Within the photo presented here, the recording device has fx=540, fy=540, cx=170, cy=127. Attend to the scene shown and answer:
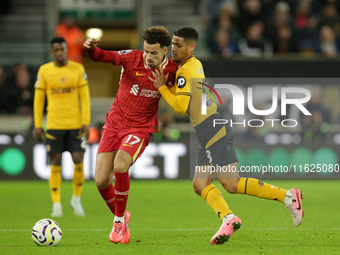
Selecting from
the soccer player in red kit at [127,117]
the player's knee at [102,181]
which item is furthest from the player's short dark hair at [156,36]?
the player's knee at [102,181]

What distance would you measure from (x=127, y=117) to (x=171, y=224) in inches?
72.4

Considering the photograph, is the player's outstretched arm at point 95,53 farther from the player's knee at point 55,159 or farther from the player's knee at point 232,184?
the player's knee at point 55,159

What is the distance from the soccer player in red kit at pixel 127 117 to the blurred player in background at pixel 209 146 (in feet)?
0.49

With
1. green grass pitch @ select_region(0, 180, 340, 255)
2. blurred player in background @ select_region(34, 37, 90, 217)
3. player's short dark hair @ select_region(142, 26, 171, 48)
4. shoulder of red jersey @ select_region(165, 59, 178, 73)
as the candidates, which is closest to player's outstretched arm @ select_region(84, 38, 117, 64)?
player's short dark hair @ select_region(142, 26, 171, 48)

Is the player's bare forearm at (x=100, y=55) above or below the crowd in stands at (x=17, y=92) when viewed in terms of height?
above

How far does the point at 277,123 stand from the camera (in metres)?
13.6

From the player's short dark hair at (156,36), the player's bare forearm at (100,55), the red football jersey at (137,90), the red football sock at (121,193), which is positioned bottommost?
the red football sock at (121,193)

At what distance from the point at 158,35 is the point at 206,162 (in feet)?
4.41

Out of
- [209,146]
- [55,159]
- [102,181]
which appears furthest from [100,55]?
[55,159]

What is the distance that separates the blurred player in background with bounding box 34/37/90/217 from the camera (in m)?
7.60

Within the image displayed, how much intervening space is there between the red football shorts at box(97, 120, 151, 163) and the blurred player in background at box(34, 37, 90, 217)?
2037 mm

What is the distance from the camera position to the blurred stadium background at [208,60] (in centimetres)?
1231

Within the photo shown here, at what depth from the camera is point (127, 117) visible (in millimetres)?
5582

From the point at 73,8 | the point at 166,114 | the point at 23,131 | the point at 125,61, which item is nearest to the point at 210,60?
the point at 166,114
